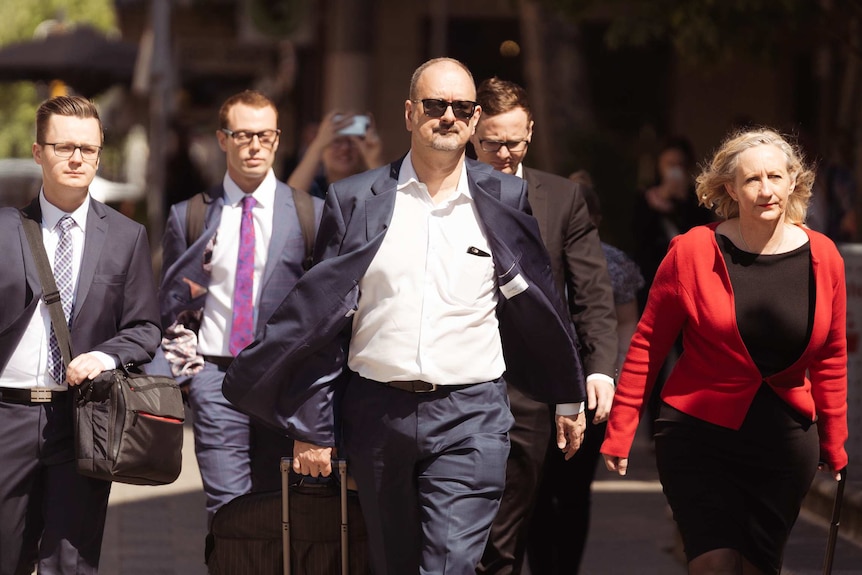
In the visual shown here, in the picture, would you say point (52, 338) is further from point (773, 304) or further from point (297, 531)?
point (773, 304)

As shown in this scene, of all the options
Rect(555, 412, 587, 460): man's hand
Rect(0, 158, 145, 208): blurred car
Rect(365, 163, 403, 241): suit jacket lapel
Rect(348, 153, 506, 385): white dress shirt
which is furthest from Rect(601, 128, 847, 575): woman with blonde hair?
Rect(0, 158, 145, 208): blurred car

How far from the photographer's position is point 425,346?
17.1ft

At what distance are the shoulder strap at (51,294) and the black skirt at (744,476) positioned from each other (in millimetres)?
2061

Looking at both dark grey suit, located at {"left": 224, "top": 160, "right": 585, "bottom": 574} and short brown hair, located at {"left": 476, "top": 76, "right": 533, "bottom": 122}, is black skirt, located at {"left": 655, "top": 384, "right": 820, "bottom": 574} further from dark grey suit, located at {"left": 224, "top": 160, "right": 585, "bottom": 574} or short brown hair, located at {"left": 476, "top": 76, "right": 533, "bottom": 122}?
short brown hair, located at {"left": 476, "top": 76, "right": 533, "bottom": 122}

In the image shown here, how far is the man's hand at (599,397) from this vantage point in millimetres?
5969

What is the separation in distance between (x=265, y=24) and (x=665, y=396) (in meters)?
16.9

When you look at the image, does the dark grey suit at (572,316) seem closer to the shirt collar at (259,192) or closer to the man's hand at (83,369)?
the shirt collar at (259,192)

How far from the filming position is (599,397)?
19.7 ft

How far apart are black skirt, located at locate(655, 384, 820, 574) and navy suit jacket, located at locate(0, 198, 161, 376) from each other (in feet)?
6.20

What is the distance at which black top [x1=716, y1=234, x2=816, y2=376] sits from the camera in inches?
213

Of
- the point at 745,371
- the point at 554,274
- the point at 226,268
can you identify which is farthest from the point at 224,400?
the point at 745,371

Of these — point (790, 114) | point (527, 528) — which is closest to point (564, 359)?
point (527, 528)

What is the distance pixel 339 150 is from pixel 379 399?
284 centimetres

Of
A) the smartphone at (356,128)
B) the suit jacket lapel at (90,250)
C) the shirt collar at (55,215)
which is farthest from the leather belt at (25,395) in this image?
the smartphone at (356,128)
